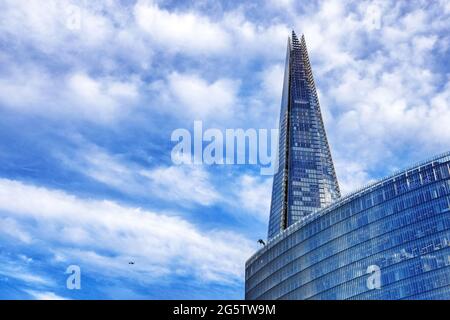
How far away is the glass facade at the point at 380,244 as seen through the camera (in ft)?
416

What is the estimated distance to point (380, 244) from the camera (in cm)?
13712

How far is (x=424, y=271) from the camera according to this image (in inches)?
4983

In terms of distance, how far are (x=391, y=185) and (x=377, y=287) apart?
2570cm

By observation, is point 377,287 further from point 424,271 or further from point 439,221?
point 439,221

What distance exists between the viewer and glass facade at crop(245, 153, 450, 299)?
4990 inches
